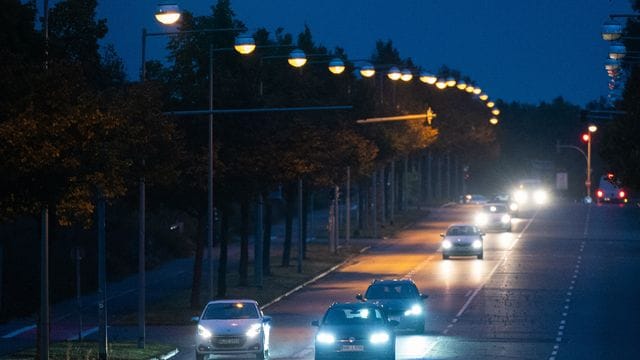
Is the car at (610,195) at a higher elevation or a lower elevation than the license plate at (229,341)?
higher

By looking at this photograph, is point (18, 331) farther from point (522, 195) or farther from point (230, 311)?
point (522, 195)

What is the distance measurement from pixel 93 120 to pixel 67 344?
45.0ft

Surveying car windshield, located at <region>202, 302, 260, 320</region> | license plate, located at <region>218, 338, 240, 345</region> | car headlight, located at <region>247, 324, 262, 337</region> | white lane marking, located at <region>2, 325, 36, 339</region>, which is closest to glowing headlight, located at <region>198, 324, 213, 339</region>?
license plate, located at <region>218, 338, 240, 345</region>

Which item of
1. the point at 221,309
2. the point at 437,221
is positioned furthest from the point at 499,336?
the point at 437,221

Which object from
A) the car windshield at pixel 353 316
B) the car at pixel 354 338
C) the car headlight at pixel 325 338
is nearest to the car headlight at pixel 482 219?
the car windshield at pixel 353 316

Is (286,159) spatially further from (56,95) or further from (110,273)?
(56,95)

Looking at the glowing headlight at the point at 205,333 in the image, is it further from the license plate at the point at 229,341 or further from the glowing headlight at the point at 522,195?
the glowing headlight at the point at 522,195

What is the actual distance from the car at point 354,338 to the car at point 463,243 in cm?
4158

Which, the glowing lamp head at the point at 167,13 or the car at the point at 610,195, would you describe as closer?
the glowing lamp head at the point at 167,13

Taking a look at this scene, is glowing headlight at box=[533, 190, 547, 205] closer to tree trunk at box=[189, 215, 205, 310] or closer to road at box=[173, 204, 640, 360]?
road at box=[173, 204, 640, 360]

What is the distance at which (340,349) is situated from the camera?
116 feet

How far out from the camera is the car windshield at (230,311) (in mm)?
38906

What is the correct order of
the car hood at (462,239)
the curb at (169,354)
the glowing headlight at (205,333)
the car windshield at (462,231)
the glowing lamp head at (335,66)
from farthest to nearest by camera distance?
1. the car windshield at (462,231)
2. the car hood at (462,239)
3. the glowing lamp head at (335,66)
4. the curb at (169,354)
5. the glowing headlight at (205,333)

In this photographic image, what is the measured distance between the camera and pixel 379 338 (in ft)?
116
